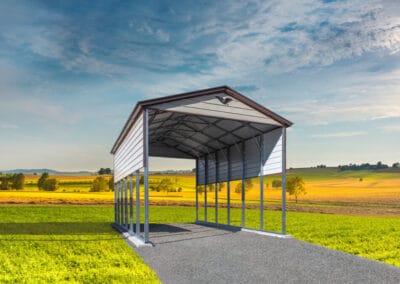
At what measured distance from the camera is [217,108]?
13359 millimetres

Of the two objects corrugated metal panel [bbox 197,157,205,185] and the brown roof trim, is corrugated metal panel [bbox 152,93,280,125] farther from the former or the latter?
corrugated metal panel [bbox 197,157,205,185]

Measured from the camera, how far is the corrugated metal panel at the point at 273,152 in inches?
575

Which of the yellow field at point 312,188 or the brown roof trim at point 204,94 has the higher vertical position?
the brown roof trim at point 204,94

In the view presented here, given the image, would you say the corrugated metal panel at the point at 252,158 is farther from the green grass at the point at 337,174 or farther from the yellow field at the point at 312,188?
the green grass at the point at 337,174

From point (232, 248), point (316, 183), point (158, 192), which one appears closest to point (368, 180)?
point (316, 183)

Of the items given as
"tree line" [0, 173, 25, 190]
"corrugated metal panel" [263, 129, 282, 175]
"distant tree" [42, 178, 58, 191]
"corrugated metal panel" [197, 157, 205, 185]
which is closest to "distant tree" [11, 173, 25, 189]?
"tree line" [0, 173, 25, 190]

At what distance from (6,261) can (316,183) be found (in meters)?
78.3

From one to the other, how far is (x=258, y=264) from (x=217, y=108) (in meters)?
5.85

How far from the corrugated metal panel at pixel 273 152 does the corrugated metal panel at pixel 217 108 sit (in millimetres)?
817

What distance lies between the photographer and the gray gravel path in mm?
7910

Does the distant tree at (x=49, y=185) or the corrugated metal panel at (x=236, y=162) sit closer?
the corrugated metal panel at (x=236, y=162)

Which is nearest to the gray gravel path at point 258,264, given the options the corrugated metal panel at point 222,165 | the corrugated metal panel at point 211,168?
the corrugated metal panel at point 222,165

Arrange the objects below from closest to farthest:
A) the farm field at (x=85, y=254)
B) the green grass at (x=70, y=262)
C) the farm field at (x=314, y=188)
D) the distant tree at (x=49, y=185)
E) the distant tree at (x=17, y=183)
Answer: the green grass at (x=70, y=262)
the farm field at (x=85, y=254)
the farm field at (x=314, y=188)
the distant tree at (x=17, y=183)
the distant tree at (x=49, y=185)

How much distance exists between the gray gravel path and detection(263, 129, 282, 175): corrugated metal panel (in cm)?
330
